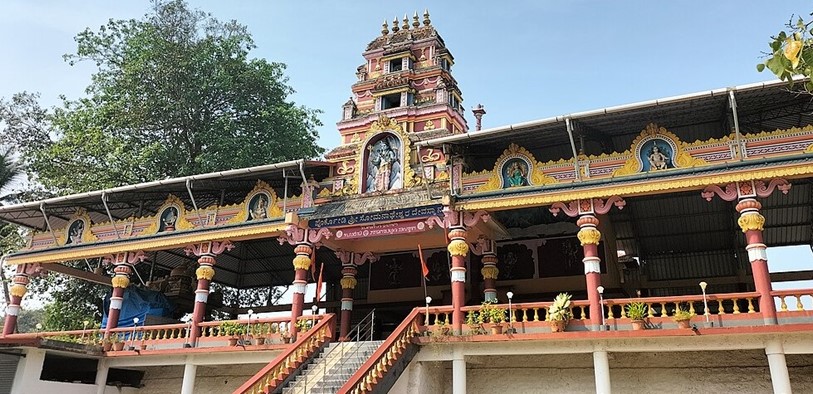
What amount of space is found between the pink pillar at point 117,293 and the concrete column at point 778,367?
16652 millimetres

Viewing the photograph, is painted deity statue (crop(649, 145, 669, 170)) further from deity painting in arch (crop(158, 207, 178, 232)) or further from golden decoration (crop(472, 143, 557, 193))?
deity painting in arch (crop(158, 207, 178, 232))

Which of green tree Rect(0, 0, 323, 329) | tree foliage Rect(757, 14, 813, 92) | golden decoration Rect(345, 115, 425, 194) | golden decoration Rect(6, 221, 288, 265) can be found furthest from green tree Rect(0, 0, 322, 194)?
tree foliage Rect(757, 14, 813, 92)

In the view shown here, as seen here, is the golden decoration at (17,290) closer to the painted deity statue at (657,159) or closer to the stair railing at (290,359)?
the stair railing at (290,359)

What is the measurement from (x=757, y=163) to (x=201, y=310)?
14.2m

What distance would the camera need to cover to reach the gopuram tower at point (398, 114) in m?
16.7

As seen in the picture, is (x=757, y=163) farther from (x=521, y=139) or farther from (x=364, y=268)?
(x=364, y=268)

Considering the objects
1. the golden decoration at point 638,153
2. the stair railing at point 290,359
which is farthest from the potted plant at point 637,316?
the stair railing at point 290,359

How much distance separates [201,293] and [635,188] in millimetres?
11904

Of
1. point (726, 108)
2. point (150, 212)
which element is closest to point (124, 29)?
point (150, 212)

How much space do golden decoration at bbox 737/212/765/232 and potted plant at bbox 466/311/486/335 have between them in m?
5.75

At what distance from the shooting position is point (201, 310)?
16969 millimetres

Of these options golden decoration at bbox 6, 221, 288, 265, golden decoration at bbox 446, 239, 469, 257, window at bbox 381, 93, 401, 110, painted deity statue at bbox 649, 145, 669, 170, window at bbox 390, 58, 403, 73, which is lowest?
golden decoration at bbox 446, 239, 469, 257

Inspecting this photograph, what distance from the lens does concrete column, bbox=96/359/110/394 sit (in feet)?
55.5

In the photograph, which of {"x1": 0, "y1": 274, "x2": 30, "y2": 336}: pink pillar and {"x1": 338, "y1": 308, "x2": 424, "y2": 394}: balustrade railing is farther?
{"x1": 0, "y1": 274, "x2": 30, "y2": 336}: pink pillar
